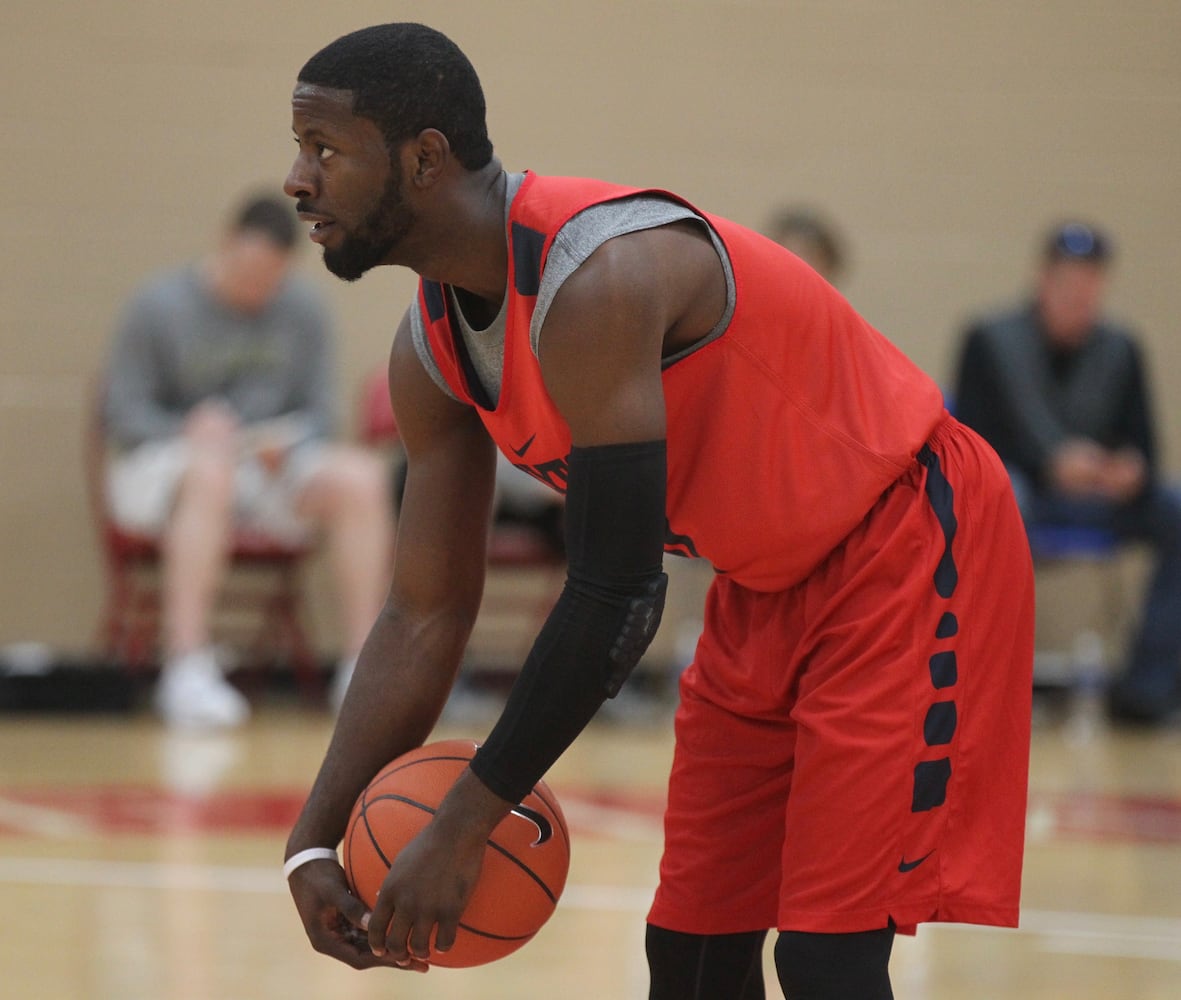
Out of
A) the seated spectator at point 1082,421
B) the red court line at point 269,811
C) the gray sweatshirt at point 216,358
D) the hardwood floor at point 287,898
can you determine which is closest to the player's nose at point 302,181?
the hardwood floor at point 287,898

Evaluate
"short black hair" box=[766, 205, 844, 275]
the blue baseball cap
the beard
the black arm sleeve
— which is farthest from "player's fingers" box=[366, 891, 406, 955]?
the blue baseball cap

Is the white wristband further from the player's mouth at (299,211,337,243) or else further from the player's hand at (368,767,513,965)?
the player's mouth at (299,211,337,243)

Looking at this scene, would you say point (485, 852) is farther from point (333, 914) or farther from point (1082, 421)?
point (1082, 421)

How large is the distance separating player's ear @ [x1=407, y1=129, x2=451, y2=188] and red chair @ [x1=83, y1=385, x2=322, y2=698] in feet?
15.5

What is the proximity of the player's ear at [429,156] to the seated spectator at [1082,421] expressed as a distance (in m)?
4.81

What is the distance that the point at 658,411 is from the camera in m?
1.87

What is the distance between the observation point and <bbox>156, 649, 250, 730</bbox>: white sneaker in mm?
6129

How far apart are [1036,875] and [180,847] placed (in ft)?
6.45

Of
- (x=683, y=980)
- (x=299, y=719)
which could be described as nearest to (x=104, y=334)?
(x=299, y=719)

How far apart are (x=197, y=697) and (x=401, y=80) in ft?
14.8

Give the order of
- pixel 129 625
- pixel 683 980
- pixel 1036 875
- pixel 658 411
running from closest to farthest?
pixel 658 411 < pixel 683 980 < pixel 1036 875 < pixel 129 625

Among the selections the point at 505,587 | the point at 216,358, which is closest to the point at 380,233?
the point at 216,358

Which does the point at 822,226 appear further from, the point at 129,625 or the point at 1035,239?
the point at 129,625

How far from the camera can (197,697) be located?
6125 mm
